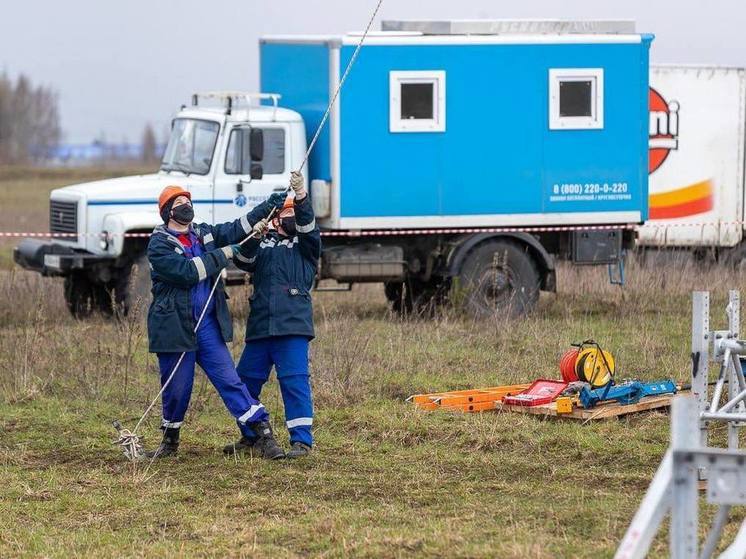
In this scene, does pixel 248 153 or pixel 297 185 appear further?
pixel 248 153

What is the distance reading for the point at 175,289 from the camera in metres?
8.86

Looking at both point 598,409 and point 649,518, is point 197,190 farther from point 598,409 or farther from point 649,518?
point 649,518

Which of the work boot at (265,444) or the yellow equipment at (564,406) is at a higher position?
the yellow equipment at (564,406)

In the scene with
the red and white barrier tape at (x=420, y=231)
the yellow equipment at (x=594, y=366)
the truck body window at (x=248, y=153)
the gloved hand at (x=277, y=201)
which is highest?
the truck body window at (x=248, y=153)

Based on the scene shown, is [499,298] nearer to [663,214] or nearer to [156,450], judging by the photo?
[663,214]

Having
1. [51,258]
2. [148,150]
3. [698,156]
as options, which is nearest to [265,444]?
[51,258]

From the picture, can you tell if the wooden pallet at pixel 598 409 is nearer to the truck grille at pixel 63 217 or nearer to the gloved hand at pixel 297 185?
the gloved hand at pixel 297 185

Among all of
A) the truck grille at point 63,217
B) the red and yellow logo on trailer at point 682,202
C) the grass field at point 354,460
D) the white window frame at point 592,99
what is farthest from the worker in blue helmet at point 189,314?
the red and yellow logo on trailer at point 682,202

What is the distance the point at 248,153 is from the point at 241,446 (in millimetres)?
7053

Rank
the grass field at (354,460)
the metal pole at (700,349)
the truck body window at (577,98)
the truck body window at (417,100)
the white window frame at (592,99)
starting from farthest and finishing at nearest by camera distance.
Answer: the truck body window at (577,98)
the white window frame at (592,99)
the truck body window at (417,100)
the metal pole at (700,349)
the grass field at (354,460)

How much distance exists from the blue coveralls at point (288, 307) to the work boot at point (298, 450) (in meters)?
0.03

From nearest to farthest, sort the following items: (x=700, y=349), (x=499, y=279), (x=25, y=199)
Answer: (x=700, y=349) < (x=499, y=279) < (x=25, y=199)

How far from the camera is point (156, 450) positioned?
924 centimetres

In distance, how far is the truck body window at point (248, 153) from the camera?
15.8 meters
